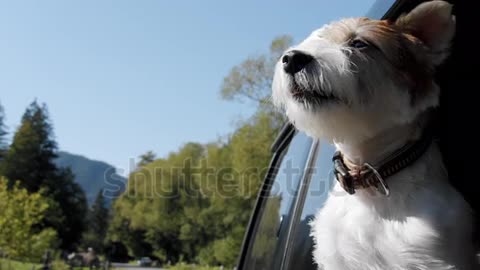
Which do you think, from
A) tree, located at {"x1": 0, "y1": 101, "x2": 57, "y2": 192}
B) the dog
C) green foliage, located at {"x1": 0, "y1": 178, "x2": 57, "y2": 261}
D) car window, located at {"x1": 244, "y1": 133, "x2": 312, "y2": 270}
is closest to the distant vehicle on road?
tree, located at {"x1": 0, "y1": 101, "x2": 57, "y2": 192}

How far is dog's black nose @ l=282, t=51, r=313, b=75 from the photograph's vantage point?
6.34 feet

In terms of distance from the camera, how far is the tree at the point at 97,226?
7116 cm

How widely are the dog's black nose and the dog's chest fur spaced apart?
0.55 meters

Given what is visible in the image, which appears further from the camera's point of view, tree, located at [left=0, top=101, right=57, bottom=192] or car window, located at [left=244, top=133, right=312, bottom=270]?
tree, located at [left=0, top=101, right=57, bottom=192]

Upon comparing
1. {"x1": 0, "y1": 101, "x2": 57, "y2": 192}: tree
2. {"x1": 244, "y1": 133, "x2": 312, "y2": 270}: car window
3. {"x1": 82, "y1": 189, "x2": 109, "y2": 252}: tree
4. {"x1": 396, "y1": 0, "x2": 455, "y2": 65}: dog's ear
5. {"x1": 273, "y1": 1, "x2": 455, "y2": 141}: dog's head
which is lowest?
{"x1": 82, "y1": 189, "x2": 109, "y2": 252}: tree

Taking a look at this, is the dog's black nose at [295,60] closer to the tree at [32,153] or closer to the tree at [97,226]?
the tree at [32,153]

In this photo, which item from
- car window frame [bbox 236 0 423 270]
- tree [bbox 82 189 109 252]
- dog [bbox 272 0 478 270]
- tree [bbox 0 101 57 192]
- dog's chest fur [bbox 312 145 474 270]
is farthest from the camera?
tree [bbox 82 189 109 252]

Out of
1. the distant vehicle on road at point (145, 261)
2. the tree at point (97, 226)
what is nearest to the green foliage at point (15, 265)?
the distant vehicle on road at point (145, 261)

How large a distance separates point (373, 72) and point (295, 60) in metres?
0.32

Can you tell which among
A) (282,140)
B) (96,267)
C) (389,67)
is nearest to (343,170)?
(389,67)

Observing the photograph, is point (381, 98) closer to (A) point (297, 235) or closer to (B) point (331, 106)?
(B) point (331, 106)

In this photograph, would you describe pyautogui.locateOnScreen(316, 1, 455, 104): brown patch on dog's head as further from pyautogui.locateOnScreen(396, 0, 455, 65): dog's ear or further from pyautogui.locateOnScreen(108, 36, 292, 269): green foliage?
pyautogui.locateOnScreen(108, 36, 292, 269): green foliage

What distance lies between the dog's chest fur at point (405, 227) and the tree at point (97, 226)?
72.5m

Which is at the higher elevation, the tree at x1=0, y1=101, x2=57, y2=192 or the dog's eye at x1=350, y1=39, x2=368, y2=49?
the tree at x1=0, y1=101, x2=57, y2=192
